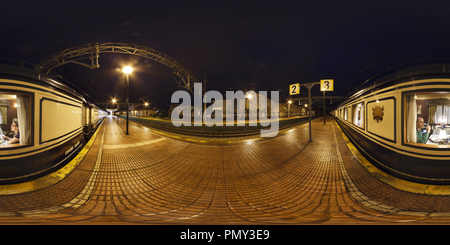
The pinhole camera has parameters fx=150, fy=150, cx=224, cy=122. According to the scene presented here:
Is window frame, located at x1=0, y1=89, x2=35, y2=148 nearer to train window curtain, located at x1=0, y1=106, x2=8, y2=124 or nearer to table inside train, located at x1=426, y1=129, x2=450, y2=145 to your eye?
train window curtain, located at x1=0, y1=106, x2=8, y2=124

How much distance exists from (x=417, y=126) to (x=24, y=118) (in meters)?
7.32

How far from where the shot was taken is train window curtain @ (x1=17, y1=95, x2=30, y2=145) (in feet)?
8.23

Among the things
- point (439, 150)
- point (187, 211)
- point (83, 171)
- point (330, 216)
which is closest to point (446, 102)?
point (439, 150)

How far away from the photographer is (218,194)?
8.29 feet

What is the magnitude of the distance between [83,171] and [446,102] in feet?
23.8

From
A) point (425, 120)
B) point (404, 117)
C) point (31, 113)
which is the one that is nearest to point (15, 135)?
point (31, 113)

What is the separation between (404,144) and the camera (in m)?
3.06

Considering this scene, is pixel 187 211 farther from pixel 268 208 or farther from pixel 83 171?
pixel 83 171

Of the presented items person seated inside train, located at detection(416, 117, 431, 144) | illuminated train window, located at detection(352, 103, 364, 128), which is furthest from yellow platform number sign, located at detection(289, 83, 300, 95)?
person seated inside train, located at detection(416, 117, 431, 144)

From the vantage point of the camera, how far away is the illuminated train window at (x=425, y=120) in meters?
2.96

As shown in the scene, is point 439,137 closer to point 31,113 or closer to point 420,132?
point 420,132

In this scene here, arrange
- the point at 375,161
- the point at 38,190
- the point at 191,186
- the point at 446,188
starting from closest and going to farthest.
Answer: the point at 38,190
the point at 446,188
the point at 191,186
the point at 375,161

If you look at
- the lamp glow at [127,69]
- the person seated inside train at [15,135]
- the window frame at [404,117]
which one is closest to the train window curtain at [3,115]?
the person seated inside train at [15,135]

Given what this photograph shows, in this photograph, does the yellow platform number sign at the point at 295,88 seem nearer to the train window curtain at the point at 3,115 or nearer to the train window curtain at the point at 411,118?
the train window curtain at the point at 411,118
